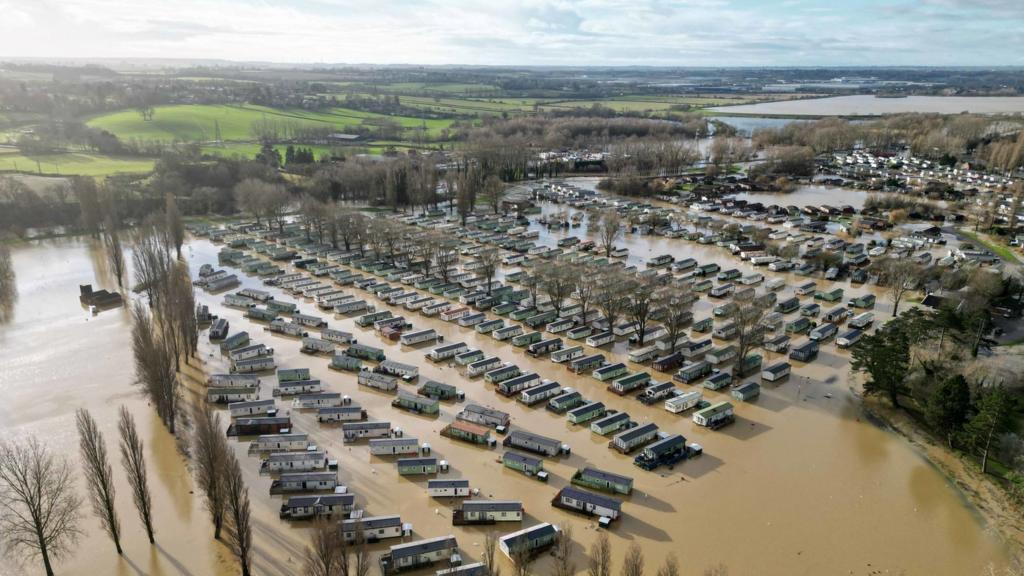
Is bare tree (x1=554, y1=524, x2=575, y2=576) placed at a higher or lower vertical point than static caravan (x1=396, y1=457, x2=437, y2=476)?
higher

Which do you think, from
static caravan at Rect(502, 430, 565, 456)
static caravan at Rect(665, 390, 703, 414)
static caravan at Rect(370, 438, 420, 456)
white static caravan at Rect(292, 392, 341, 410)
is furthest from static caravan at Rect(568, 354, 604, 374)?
white static caravan at Rect(292, 392, 341, 410)

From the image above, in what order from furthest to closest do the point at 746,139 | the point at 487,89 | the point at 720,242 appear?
the point at 487,89
the point at 746,139
the point at 720,242

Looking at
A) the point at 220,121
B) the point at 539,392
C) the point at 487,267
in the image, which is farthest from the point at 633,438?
the point at 220,121

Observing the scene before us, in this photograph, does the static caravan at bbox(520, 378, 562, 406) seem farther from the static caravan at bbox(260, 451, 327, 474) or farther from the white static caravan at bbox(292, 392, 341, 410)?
the static caravan at bbox(260, 451, 327, 474)

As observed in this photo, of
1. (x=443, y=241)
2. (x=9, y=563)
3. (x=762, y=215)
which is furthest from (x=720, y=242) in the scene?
(x=9, y=563)

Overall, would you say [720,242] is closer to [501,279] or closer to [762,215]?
[762,215]

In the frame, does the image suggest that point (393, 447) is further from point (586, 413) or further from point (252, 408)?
point (586, 413)
